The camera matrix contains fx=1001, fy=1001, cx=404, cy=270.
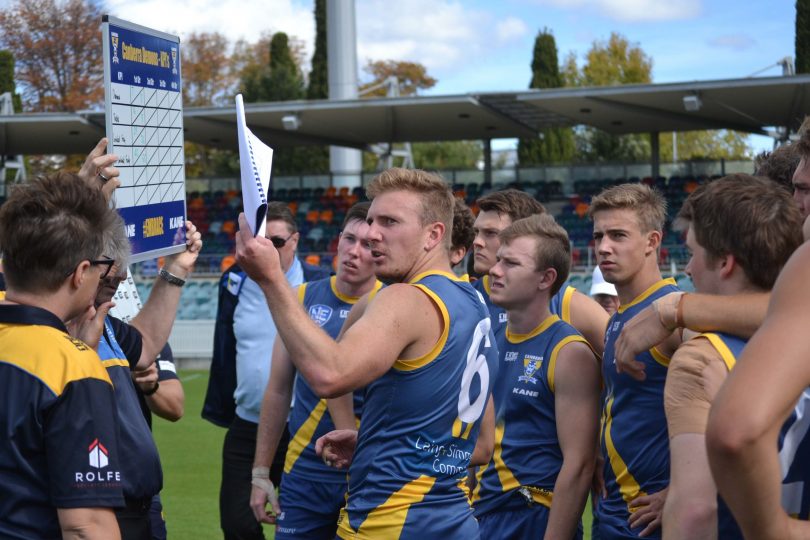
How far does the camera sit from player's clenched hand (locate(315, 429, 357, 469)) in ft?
12.7

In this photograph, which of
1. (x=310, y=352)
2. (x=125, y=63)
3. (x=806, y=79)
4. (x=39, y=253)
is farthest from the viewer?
(x=806, y=79)

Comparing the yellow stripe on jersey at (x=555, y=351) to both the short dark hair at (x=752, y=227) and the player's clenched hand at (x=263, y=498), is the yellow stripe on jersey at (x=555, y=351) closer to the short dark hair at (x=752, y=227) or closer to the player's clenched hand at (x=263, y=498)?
the player's clenched hand at (x=263, y=498)

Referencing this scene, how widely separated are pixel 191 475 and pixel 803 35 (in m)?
27.4

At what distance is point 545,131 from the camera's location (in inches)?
1730

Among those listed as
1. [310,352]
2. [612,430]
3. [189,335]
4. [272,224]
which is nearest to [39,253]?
[310,352]

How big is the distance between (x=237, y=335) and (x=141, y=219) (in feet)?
8.24

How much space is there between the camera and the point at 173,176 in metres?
4.20

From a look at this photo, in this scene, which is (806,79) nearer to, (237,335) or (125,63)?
(237,335)

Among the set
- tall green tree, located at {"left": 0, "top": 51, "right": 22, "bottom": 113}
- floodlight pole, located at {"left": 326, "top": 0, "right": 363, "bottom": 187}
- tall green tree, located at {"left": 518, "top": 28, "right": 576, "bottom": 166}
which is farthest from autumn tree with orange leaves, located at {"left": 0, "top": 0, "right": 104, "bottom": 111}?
tall green tree, located at {"left": 518, "top": 28, "right": 576, "bottom": 166}

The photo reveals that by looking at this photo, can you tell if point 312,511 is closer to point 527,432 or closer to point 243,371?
point 527,432

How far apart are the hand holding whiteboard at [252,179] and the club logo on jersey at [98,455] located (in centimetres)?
76

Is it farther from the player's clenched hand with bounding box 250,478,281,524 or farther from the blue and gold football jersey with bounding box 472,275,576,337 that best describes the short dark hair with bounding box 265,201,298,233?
the player's clenched hand with bounding box 250,478,281,524

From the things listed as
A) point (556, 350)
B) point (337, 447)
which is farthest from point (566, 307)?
point (337, 447)

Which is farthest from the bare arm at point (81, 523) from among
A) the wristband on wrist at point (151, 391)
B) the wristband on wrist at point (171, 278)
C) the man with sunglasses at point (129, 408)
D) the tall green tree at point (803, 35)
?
the tall green tree at point (803, 35)
